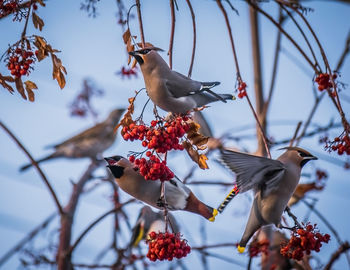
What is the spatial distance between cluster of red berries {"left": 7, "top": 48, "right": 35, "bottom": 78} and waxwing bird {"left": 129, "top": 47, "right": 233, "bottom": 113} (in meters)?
0.40

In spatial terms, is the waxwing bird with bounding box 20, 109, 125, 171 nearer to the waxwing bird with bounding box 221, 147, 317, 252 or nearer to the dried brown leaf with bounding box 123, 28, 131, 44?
the waxwing bird with bounding box 221, 147, 317, 252

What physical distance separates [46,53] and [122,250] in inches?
56.4

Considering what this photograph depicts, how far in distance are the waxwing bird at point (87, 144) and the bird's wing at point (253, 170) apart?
4.31 meters

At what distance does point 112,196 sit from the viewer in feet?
12.2

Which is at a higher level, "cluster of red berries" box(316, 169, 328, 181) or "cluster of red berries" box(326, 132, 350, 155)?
"cluster of red berries" box(316, 169, 328, 181)

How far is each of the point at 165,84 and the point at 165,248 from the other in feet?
2.11

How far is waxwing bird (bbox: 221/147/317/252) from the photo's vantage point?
1828 mm

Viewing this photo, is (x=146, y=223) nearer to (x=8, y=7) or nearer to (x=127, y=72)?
(x=127, y=72)

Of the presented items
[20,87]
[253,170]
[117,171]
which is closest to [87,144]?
[117,171]

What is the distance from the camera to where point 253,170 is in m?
1.88

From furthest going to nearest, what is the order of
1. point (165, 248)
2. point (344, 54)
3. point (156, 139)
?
1. point (344, 54)
2. point (165, 248)
3. point (156, 139)

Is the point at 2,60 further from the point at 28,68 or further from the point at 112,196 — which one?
the point at 112,196

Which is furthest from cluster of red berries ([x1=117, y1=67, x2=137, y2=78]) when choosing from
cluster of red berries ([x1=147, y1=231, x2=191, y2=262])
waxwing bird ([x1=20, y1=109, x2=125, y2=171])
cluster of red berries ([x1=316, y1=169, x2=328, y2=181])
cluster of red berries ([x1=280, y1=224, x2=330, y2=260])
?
waxwing bird ([x1=20, y1=109, x2=125, y2=171])

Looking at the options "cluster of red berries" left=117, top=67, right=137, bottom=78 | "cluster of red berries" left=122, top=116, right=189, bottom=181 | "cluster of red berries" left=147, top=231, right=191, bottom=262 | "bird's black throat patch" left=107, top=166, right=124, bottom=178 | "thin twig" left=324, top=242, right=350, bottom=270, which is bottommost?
"cluster of red berries" left=147, top=231, right=191, bottom=262
